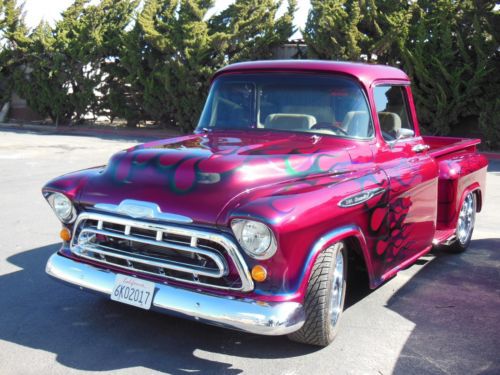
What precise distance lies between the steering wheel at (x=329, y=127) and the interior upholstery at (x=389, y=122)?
381 mm

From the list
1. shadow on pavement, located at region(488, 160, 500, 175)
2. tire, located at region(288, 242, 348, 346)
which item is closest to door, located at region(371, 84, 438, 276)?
tire, located at region(288, 242, 348, 346)

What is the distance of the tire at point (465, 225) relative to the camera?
231 inches

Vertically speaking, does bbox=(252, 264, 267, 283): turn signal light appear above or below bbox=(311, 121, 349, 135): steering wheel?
below

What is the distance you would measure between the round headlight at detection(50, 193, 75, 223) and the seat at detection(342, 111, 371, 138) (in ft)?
6.67

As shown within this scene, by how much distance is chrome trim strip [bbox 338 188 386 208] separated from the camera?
3601 mm

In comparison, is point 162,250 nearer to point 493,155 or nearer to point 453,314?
point 453,314

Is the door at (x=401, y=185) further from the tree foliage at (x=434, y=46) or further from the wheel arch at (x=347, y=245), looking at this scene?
the tree foliage at (x=434, y=46)

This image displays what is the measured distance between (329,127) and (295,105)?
12.7 inches

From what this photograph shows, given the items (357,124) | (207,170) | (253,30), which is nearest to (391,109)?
(357,124)

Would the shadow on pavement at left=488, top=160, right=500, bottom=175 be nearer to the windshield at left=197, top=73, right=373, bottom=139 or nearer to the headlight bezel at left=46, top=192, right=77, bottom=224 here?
the windshield at left=197, top=73, right=373, bottom=139

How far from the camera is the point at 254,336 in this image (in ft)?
12.6

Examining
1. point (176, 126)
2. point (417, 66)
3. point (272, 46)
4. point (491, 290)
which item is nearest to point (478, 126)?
point (417, 66)

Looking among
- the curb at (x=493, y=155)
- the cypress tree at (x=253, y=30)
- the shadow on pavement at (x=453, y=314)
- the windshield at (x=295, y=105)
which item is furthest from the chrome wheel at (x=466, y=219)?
the cypress tree at (x=253, y=30)

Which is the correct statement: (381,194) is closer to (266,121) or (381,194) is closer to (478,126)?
(266,121)
